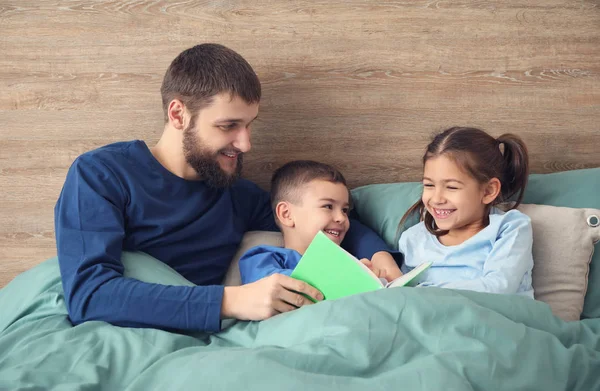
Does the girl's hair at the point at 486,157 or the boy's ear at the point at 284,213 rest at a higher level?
the girl's hair at the point at 486,157

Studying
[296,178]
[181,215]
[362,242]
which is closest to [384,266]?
[362,242]

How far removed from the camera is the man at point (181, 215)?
1.37 m

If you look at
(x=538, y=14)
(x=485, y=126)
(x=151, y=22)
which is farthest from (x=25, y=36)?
(x=538, y=14)

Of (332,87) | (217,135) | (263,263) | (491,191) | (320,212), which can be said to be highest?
(332,87)

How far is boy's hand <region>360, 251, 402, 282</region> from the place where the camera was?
159cm

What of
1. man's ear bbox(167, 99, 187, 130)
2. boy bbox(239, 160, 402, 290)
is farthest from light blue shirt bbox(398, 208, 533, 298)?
man's ear bbox(167, 99, 187, 130)

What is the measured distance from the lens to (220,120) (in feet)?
5.35

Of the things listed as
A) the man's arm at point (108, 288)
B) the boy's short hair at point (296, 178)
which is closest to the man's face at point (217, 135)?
the boy's short hair at point (296, 178)

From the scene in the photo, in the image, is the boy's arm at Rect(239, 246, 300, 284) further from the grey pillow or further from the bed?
the grey pillow

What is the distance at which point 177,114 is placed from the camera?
1688 millimetres

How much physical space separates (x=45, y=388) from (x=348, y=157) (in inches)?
46.6

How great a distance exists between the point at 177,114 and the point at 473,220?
845 mm

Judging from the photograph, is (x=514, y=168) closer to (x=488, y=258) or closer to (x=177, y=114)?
(x=488, y=258)

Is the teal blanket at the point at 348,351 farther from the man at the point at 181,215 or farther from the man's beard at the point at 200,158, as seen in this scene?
the man's beard at the point at 200,158
